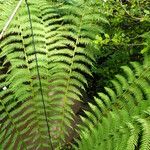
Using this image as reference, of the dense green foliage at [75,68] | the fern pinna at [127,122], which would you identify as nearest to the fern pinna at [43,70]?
the dense green foliage at [75,68]

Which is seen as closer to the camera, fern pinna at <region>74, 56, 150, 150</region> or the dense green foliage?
fern pinna at <region>74, 56, 150, 150</region>

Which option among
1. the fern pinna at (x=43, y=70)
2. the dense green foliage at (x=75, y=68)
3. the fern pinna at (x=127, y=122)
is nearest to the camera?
the fern pinna at (x=127, y=122)

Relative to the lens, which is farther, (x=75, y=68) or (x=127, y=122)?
(x=75, y=68)

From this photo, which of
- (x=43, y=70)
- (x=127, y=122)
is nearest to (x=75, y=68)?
(x=43, y=70)

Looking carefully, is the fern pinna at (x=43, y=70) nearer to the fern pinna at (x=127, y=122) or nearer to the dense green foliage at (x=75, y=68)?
the dense green foliage at (x=75, y=68)

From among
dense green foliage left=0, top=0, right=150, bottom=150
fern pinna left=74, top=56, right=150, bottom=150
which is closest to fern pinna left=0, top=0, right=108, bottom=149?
dense green foliage left=0, top=0, right=150, bottom=150

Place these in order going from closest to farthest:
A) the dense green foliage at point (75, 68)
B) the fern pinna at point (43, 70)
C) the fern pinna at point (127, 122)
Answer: the fern pinna at point (127, 122) → the dense green foliage at point (75, 68) → the fern pinna at point (43, 70)

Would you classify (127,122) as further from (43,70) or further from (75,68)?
(43,70)

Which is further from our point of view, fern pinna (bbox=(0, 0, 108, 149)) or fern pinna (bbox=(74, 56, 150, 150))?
fern pinna (bbox=(0, 0, 108, 149))

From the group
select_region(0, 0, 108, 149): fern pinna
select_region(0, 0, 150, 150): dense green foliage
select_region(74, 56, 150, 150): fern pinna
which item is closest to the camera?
select_region(74, 56, 150, 150): fern pinna

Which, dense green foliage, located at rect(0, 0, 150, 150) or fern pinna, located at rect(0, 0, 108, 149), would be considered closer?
dense green foliage, located at rect(0, 0, 150, 150)

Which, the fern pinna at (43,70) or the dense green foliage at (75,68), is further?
the fern pinna at (43,70)

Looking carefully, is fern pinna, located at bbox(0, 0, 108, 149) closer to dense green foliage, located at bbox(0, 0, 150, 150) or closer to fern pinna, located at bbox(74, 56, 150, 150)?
dense green foliage, located at bbox(0, 0, 150, 150)

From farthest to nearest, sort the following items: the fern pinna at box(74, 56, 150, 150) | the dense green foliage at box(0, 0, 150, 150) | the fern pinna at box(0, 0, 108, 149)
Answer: the fern pinna at box(0, 0, 108, 149), the dense green foliage at box(0, 0, 150, 150), the fern pinna at box(74, 56, 150, 150)
